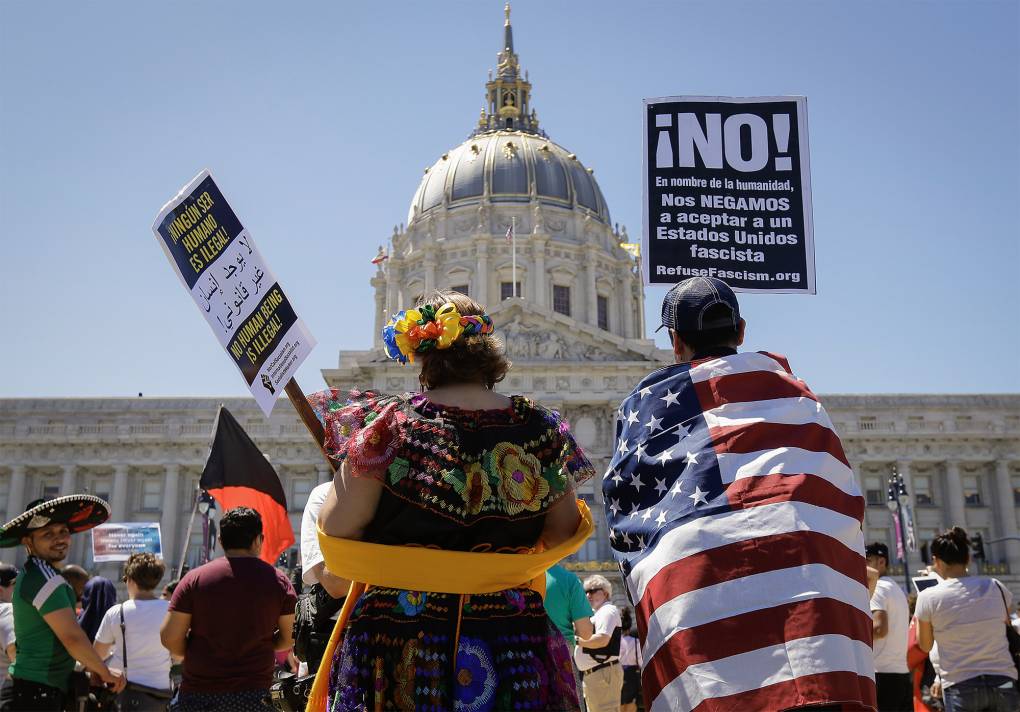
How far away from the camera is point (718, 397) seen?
422 cm

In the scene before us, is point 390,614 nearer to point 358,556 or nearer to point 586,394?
point 358,556

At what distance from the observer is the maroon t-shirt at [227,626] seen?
588 cm

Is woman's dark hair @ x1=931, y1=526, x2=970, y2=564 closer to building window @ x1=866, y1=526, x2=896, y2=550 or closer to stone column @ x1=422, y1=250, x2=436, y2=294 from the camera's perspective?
building window @ x1=866, y1=526, x2=896, y2=550

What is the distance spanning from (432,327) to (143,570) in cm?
492

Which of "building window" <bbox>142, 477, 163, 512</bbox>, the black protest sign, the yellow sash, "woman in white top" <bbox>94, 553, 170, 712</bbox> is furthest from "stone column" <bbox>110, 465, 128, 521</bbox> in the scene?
the yellow sash

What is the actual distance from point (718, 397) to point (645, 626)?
102 cm

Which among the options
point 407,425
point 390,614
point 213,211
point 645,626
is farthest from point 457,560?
point 213,211

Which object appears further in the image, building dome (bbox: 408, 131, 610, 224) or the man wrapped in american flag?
building dome (bbox: 408, 131, 610, 224)

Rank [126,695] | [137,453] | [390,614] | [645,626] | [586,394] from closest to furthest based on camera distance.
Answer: [390,614]
[645,626]
[126,695]
[586,394]
[137,453]

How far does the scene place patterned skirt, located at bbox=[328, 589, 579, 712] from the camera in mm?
3650

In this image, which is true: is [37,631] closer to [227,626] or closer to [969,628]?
[227,626]

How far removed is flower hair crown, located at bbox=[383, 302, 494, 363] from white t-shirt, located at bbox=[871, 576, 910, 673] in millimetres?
5294

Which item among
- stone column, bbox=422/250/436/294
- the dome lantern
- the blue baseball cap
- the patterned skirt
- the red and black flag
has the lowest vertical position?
the patterned skirt

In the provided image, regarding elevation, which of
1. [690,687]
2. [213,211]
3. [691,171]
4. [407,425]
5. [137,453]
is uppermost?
[137,453]
